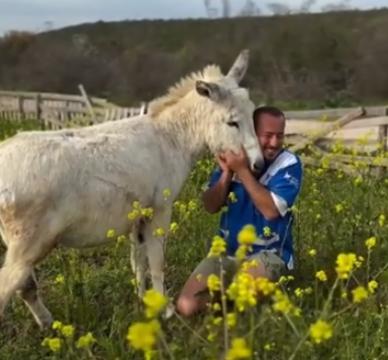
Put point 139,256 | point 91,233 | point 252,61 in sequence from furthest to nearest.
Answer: point 252,61, point 139,256, point 91,233

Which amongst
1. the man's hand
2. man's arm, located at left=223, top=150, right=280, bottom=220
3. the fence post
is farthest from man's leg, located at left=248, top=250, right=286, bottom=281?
the fence post

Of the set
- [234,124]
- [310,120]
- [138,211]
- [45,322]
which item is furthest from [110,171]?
[310,120]

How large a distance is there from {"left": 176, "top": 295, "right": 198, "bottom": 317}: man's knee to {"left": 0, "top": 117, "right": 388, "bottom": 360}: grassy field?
2.3 inches

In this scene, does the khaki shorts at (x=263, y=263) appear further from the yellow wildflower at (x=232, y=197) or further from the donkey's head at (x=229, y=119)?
the donkey's head at (x=229, y=119)

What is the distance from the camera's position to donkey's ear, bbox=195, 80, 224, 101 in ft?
19.6

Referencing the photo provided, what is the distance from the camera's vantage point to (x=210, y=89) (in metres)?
6.01

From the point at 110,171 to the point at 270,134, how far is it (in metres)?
1.20

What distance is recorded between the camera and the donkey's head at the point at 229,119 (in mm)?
5973

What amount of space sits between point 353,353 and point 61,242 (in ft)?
6.24

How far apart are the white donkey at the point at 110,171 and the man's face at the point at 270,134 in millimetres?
92

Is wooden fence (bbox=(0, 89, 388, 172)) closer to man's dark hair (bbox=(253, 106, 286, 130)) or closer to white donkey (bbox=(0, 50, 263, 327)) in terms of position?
white donkey (bbox=(0, 50, 263, 327))

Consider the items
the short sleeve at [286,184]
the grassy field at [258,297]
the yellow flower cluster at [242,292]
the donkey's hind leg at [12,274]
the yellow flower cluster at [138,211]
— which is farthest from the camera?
the short sleeve at [286,184]

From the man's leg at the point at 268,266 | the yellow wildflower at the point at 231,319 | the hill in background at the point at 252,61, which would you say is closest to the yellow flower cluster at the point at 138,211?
the man's leg at the point at 268,266

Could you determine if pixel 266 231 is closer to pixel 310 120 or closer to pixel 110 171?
pixel 110 171
